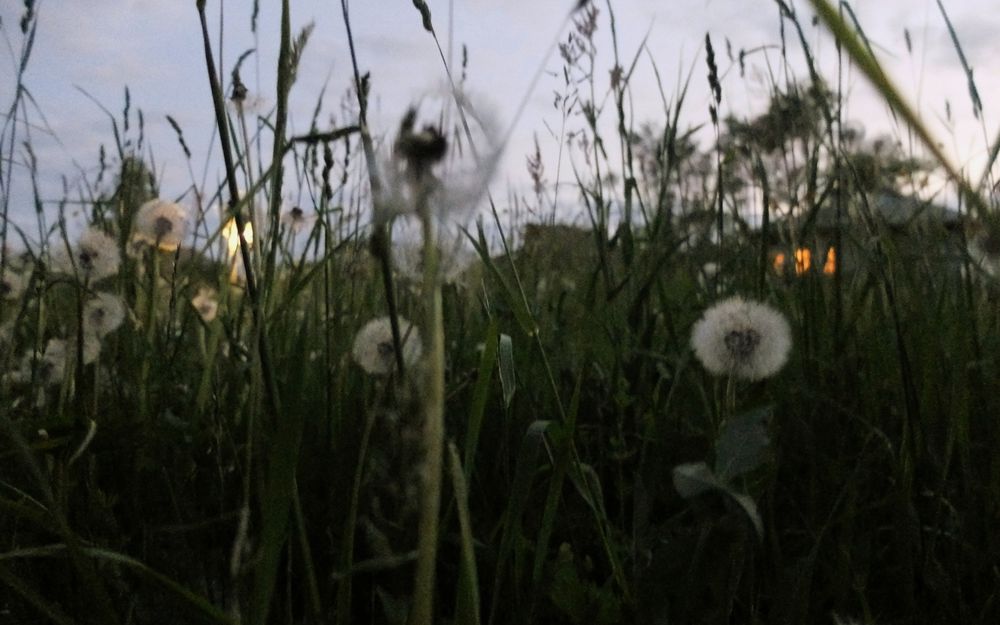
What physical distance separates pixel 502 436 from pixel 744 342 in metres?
→ 0.33

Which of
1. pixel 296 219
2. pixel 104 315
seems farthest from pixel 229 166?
pixel 296 219

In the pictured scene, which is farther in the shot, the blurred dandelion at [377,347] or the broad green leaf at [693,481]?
the blurred dandelion at [377,347]

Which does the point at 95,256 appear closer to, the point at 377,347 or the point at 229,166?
the point at 377,347

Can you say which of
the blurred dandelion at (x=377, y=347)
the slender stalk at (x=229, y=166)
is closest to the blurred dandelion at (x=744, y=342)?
the blurred dandelion at (x=377, y=347)

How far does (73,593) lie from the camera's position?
974 millimetres

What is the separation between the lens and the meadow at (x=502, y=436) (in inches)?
25.6

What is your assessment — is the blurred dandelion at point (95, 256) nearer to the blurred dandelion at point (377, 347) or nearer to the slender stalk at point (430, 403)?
the blurred dandelion at point (377, 347)

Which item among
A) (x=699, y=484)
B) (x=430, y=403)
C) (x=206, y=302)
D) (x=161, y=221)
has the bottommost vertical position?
(x=699, y=484)

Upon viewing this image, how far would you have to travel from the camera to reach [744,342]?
1.14 m

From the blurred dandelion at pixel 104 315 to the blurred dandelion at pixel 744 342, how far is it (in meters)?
0.97

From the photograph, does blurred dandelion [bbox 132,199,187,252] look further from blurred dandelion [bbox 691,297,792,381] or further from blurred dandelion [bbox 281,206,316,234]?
blurred dandelion [bbox 691,297,792,381]

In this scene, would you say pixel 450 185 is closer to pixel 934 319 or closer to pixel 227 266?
pixel 227 266

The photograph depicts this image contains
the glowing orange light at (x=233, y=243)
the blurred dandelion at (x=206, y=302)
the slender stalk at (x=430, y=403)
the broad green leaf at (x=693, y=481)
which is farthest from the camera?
the blurred dandelion at (x=206, y=302)

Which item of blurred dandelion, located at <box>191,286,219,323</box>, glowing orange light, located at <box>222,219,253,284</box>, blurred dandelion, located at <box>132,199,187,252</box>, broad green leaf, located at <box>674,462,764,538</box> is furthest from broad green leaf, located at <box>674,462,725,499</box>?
blurred dandelion, located at <box>191,286,219,323</box>
